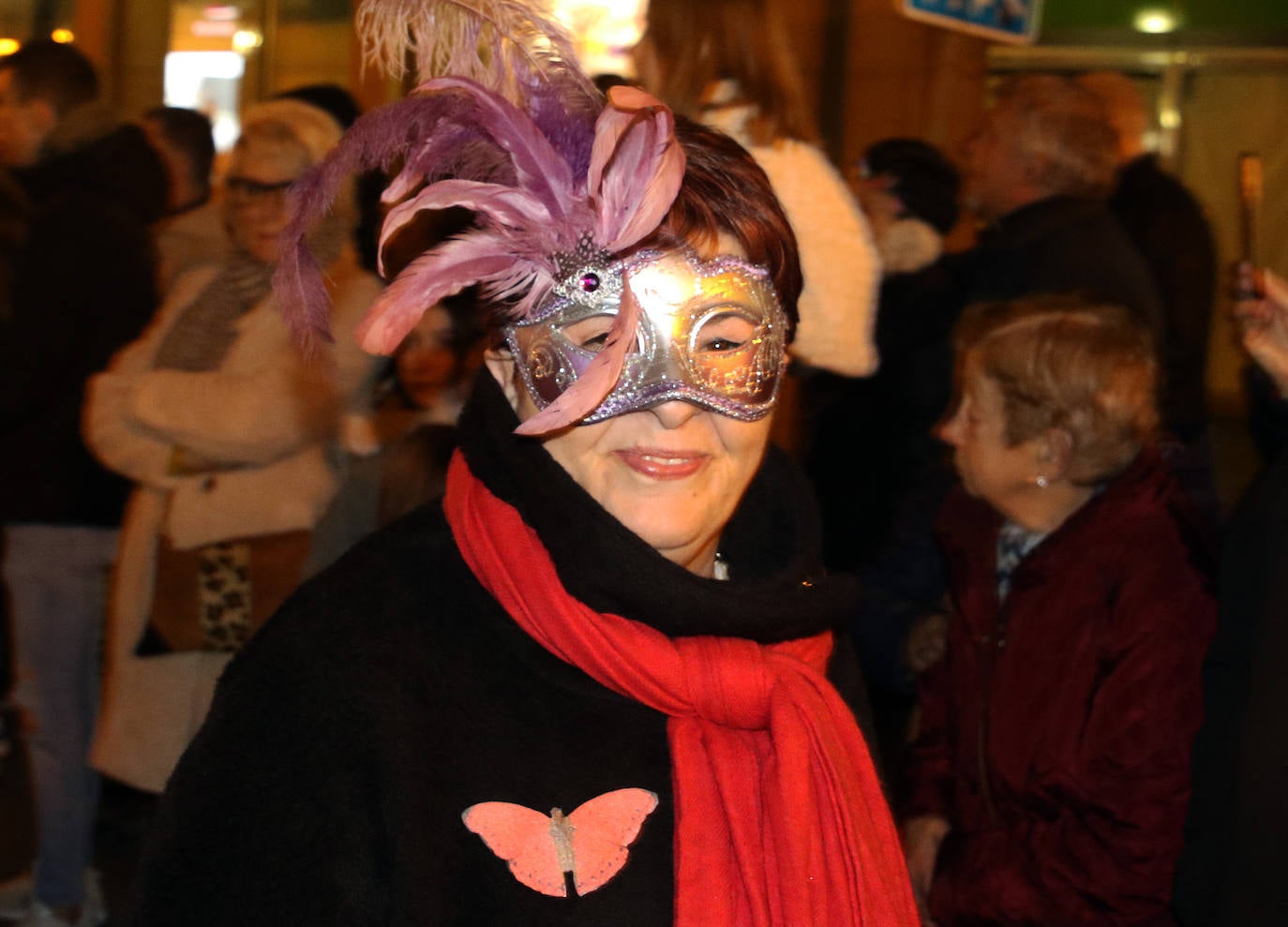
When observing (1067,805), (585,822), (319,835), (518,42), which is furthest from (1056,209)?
(319,835)

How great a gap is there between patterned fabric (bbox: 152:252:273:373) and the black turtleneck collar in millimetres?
1763

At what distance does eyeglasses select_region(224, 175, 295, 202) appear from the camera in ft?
Answer: 12.4

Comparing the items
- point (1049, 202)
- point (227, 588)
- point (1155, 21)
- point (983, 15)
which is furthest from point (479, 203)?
point (1155, 21)

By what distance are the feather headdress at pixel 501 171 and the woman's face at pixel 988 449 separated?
1.28m

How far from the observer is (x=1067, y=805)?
8.87 feet

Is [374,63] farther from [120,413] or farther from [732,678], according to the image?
[120,413]

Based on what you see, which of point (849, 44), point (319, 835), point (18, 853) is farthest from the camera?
point (849, 44)

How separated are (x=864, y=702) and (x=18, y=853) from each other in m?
3.67

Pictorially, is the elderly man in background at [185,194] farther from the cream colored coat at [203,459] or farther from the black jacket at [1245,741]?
the black jacket at [1245,741]

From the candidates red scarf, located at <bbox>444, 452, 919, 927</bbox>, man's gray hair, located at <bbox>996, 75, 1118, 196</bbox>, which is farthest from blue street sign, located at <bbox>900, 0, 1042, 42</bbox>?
red scarf, located at <bbox>444, 452, 919, 927</bbox>

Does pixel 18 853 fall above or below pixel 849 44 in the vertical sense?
below

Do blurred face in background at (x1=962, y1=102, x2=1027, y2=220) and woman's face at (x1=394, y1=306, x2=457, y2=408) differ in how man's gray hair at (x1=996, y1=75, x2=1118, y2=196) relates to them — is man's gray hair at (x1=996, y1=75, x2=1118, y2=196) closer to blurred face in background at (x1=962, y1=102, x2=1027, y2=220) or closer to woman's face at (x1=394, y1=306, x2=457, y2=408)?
blurred face in background at (x1=962, y1=102, x2=1027, y2=220)

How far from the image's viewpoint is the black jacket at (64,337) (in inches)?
161

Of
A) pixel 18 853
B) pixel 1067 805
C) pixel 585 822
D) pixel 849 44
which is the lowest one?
pixel 18 853
